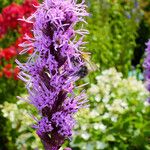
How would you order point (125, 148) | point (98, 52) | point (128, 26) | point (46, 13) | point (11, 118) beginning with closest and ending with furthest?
point (46, 13), point (125, 148), point (11, 118), point (98, 52), point (128, 26)

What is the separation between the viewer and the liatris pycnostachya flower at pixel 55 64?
7.22ft

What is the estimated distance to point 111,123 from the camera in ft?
18.4

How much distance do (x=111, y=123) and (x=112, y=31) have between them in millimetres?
3457

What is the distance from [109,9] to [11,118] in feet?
11.4

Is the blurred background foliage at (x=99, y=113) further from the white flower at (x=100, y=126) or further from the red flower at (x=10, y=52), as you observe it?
the red flower at (x=10, y=52)

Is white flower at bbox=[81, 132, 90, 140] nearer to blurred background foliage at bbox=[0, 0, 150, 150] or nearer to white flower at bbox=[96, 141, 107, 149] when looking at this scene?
blurred background foliage at bbox=[0, 0, 150, 150]

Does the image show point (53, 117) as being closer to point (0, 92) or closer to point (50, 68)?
point (50, 68)

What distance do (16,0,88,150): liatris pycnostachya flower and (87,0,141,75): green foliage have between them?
456 cm

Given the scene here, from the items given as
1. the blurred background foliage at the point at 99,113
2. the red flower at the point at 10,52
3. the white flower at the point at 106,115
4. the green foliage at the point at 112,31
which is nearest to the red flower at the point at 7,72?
the blurred background foliage at the point at 99,113

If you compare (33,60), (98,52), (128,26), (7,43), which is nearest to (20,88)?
(7,43)

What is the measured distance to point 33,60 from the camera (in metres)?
2.34

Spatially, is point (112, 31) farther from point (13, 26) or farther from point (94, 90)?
point (94, 90)

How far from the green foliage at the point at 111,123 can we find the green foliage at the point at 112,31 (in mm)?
1219

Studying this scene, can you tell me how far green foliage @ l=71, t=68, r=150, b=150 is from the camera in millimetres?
5418
